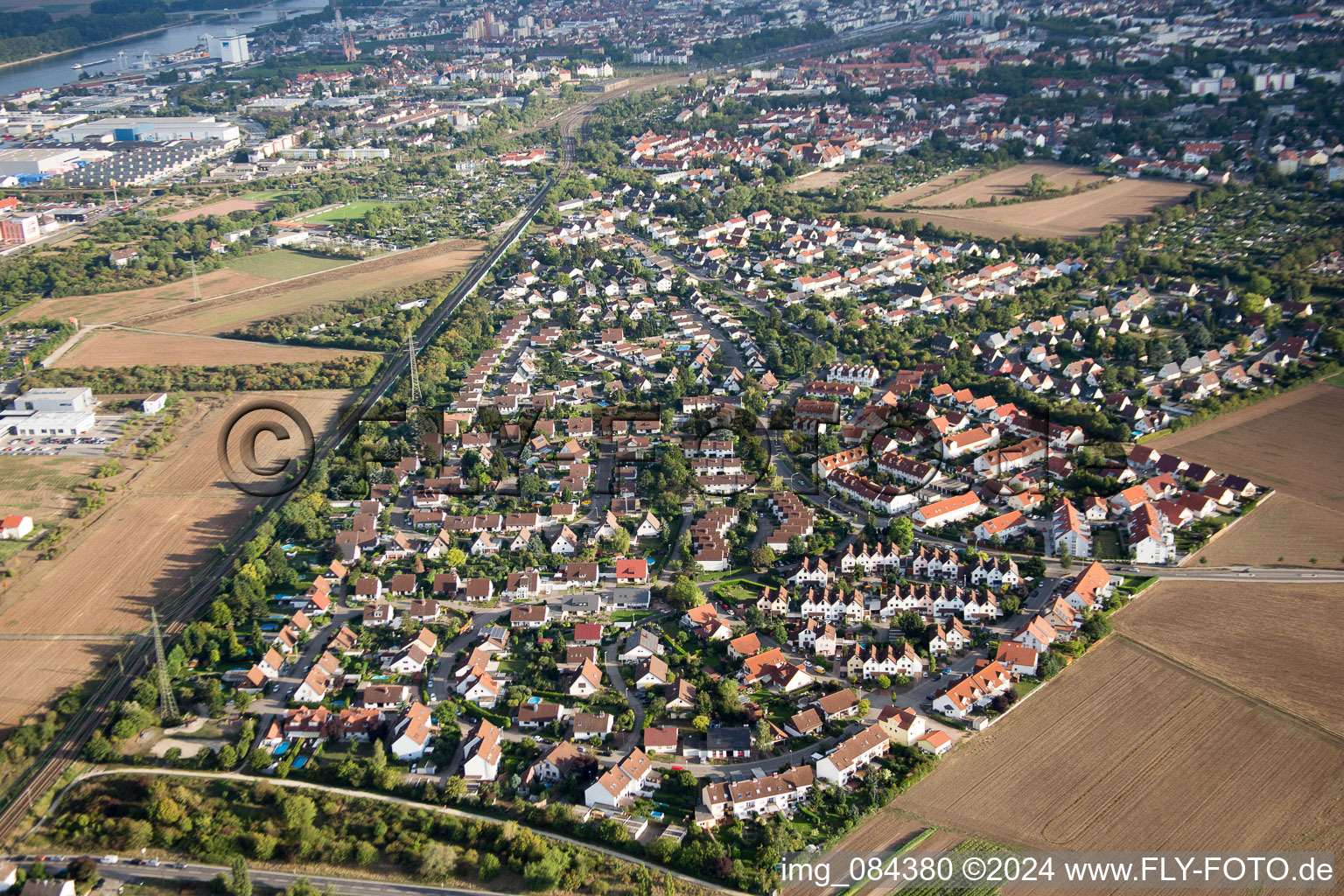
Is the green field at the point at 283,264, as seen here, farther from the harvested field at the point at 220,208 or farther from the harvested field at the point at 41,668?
the harvested field at the point at 41,668

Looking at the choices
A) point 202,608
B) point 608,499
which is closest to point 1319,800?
point 608,499

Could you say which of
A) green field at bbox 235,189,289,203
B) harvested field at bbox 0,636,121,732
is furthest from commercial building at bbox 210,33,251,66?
harvested field at bbox 0,636,121,732

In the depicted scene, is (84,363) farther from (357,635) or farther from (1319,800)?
(1319,800)

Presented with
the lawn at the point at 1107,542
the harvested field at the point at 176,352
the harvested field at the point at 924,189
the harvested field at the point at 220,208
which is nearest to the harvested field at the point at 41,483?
the harvested field at the point at 176,352

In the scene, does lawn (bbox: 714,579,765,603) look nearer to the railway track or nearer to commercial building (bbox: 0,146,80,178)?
the railway track

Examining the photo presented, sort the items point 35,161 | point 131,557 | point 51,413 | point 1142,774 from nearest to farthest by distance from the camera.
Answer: point 1142,774, point 131,557, point 51,413, point 35,161

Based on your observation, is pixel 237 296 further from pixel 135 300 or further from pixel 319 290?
pixel 135 300

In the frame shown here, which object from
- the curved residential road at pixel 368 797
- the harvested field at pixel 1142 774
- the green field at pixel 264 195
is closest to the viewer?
the curved residential road at pixel 368 797

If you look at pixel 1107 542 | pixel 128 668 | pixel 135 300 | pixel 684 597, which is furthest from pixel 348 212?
pixel 1107 542

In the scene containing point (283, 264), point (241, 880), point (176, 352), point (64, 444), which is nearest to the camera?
point (241, 880)
